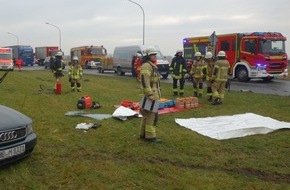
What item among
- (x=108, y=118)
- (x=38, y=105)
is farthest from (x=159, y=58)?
(x=108, y=118)

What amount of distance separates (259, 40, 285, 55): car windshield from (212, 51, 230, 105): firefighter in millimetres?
10864

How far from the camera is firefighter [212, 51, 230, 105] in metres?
11.4

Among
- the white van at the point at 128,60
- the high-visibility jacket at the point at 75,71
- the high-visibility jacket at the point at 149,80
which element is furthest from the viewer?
the white van at the point at 128,60

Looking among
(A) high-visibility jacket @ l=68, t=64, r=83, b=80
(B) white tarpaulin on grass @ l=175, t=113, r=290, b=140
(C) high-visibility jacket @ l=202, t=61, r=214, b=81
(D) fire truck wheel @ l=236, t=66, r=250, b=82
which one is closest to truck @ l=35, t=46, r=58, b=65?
(D) fire truck wheel @ l=236, t=66, r=250, b=82

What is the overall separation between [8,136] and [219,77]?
800 centimetres

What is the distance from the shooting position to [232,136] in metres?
7.14

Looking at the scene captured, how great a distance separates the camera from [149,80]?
6.42 metres

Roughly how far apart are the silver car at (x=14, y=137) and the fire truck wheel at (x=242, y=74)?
61.8ft

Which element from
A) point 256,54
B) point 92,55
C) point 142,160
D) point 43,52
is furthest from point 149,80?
point 43,52

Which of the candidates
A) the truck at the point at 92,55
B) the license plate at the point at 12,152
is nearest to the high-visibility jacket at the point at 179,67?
the license plate at the point at 12,152

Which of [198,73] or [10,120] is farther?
[198,73]

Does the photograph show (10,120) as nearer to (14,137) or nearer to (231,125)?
(14,137)

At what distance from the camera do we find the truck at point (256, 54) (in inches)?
842

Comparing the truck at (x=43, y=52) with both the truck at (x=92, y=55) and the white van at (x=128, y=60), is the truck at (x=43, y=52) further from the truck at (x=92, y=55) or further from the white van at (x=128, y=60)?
the white van at (x=128, y=60)
